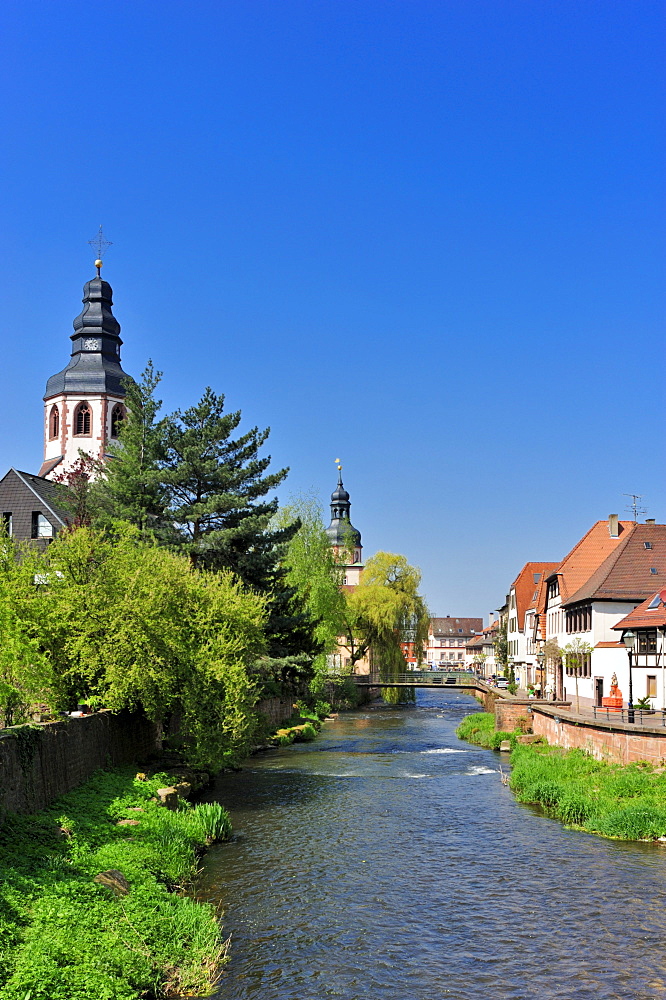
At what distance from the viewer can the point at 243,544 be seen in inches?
1644

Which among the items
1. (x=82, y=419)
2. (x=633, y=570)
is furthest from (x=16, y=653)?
(x=82, y=419)

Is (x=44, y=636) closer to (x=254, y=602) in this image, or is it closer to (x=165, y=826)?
(x=165, y=826)

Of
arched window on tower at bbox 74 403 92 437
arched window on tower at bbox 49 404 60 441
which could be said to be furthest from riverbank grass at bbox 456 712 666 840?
arched window on tower at bbox 49 404 60 441

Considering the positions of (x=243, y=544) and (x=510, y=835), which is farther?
(x=243, y=544)

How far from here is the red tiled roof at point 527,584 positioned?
74050 mm

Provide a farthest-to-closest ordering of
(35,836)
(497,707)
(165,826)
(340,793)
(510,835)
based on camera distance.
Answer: (497,707)
(340,793)
(510,835)
(165,826)
(35,836)

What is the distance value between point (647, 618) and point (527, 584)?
41332mm

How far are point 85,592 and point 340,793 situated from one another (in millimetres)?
10419

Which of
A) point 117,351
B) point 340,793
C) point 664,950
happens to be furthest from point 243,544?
point 117,351

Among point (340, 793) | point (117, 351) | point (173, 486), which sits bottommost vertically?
point (340, 793)

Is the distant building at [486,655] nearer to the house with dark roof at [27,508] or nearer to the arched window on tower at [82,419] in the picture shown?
the arched window on tower at [82,419]

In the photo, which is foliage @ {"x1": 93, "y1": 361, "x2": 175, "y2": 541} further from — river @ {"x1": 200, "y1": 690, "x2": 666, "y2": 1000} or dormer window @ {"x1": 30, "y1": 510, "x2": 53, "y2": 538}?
river @ {"x1": 200, "y1": 690, "x2": 666, "y2": 1000}

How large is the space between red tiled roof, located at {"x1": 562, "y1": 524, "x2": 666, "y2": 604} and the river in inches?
630

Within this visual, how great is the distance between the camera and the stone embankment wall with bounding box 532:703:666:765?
24844 millimetres
